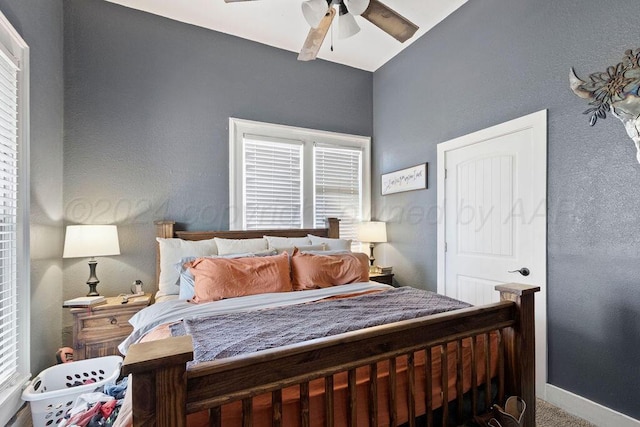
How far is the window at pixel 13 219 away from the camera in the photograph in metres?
1.72

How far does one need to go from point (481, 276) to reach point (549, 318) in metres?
0.59

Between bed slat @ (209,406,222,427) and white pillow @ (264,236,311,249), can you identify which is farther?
white pillow @ (264,236,311,249)

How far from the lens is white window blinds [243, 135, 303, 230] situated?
3.21 m

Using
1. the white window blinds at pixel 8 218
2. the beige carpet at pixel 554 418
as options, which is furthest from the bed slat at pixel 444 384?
the white window blinds at pixel 8 218

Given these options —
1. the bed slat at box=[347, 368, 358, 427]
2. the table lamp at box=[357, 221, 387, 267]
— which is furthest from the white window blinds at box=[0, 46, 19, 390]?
the table lamp at box=[357, 221, 387, 267]

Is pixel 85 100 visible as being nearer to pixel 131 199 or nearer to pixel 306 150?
pixel 131 199

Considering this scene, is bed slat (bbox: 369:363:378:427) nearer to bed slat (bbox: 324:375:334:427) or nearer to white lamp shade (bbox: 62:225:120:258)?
bed slat (bbox: 324:375:334:427)

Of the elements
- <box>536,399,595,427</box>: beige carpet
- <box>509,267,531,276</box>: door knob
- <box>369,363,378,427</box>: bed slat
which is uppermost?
<box>509,267,531,276</box>: door knob

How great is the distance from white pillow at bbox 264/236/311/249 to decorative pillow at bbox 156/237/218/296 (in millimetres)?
511

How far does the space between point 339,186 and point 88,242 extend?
8.40ft

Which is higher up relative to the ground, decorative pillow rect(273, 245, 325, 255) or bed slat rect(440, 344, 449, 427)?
decorative pillow rect(273, 245, 325, 255)

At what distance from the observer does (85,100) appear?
258 centimetres

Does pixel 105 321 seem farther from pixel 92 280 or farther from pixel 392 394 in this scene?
pixel 392 394

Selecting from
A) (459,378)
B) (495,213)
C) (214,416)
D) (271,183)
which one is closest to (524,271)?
(495,213)
